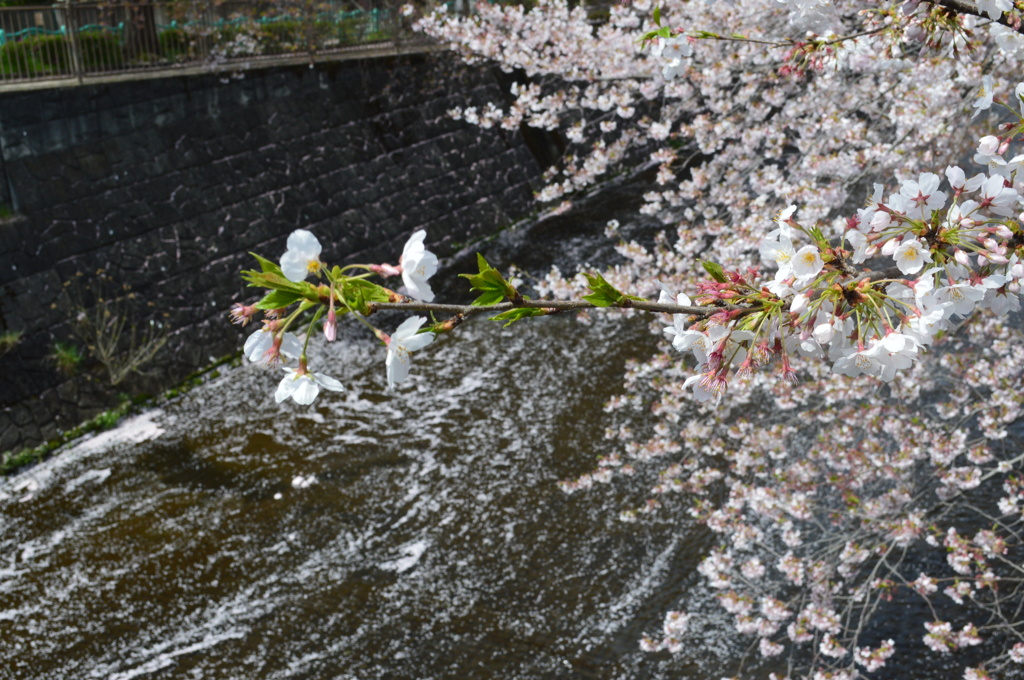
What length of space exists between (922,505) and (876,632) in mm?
990

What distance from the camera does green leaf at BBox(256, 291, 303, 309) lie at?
1385 millimetres

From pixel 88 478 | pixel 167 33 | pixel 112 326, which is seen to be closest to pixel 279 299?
pixel 88 478

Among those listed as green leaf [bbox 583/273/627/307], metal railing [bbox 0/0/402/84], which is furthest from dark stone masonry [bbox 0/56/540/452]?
green leaf [bbox 583/273/627/307]

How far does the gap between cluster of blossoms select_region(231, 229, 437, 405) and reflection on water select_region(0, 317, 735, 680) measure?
442 cm

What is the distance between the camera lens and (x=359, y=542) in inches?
269

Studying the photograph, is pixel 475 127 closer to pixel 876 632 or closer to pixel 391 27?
pixel 391 27

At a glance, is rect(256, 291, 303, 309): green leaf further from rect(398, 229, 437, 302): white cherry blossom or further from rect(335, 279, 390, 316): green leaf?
rect(398, 229, 437, 302): white cherry blossom

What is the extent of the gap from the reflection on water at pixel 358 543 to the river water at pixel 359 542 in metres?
0.02

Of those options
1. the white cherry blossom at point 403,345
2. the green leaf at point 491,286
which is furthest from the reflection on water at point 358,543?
the green leaf at point 491,286

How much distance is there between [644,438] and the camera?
757 cm

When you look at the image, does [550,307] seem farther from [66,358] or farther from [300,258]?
[66,358]

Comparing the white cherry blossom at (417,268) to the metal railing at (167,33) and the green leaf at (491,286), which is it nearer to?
the green leaf at (491,286)

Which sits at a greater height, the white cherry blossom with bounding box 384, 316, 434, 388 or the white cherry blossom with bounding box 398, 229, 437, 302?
the white cherry blossom with bounding box 398, 229, 437, 302

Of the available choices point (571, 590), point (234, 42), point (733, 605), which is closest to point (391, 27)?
point (234, 42)
